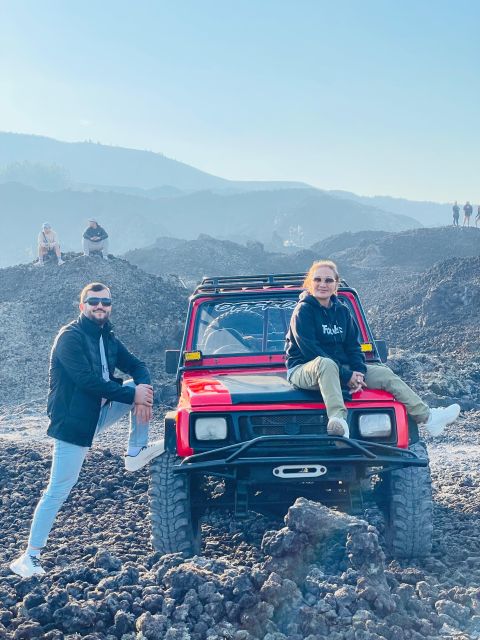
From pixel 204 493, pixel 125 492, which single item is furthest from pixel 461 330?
pixel 204 493

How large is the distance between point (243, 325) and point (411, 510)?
2.11m

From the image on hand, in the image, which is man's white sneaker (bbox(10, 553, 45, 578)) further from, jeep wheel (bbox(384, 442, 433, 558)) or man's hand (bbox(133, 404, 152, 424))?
jeep wheel (bbox(384, 442, 433, 558))

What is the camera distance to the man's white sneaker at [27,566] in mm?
4496

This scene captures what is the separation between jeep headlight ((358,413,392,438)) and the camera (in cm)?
458

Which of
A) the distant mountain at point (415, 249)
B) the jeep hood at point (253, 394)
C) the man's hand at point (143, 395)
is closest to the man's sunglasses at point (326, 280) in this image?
the jeep hood at point (253, 394)

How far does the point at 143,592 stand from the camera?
3822 millimetres

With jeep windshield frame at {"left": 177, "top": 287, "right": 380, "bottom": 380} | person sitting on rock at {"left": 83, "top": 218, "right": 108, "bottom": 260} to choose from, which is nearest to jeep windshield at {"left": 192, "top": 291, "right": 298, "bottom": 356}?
jeep windshield frame at {"left": 177, "top": 287, "right": 380, "bottom": 380}

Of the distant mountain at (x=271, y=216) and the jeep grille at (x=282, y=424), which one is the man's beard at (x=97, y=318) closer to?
the jeep grille at (x=282, y=424)

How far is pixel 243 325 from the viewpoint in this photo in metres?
5.97

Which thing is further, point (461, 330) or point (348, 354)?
point (461, 330)

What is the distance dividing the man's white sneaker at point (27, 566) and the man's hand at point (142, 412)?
115 cm

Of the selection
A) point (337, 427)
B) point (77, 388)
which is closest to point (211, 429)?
point (337, 427)

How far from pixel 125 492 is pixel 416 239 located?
128 feet

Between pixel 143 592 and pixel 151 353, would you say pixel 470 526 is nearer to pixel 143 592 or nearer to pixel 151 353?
pixel 143 592
